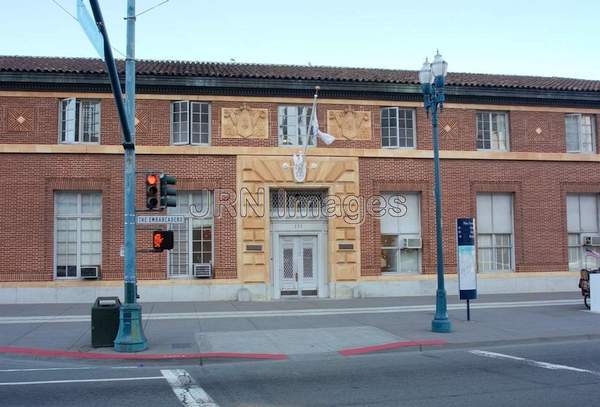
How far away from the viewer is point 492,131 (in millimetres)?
24078

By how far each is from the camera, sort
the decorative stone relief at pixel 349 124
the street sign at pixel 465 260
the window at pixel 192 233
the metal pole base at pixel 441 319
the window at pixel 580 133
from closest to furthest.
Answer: the metal pole base at pixel 441 319, the street sign at pixel 465 260, the window at pixel 192 233, the decorative stone relief at pixel 349 124, the window at pixel 580 133

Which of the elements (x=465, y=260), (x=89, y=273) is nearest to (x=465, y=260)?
(x=465, y=260)

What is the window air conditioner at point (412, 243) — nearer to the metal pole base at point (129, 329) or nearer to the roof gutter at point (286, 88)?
the roof gutter at point (286, 88)

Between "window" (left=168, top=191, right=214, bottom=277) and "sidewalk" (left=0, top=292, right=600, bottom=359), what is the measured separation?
5.49ft

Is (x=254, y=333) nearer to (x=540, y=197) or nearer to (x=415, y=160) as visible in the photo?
(x=415, y=160)

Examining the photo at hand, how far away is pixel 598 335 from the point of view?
47.9ft

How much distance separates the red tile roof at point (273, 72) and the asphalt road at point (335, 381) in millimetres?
12014

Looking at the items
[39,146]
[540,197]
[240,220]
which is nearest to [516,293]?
[540,197]

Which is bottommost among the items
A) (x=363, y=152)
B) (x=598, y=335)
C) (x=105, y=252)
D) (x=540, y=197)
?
(x=598, y=335)

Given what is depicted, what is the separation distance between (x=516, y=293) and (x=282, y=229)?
9.18m

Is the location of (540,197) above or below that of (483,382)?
above

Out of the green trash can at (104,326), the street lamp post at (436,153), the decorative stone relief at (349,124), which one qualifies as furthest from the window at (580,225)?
the green trash can at (104,326)

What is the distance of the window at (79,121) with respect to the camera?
69.9 ft

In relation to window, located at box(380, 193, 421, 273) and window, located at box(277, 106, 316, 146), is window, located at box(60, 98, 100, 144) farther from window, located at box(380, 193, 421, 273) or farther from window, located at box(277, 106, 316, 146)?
window, located at box(380, 193, 421, 273)
